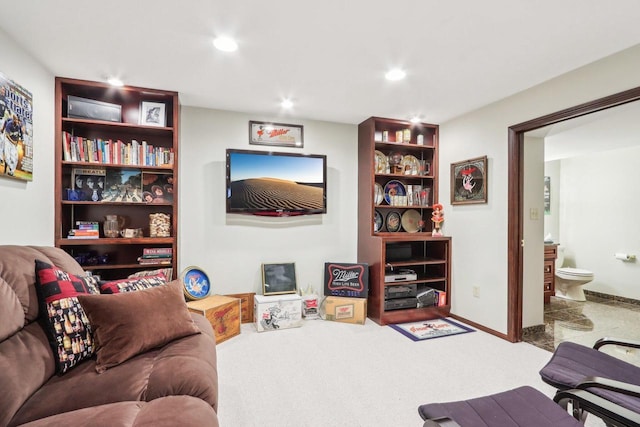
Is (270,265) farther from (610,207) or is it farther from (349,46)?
(610,207)

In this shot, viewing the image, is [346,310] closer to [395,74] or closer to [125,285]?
[125,285]

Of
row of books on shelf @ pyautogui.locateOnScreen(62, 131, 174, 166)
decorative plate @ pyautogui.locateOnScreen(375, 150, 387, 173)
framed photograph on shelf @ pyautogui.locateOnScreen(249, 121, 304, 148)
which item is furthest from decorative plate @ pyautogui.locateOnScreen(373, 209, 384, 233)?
row of books on shelf @ pyautogui.locateOnScreen(62, 131, 174, 166)

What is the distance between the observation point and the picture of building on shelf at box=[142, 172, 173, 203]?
2.96 meters

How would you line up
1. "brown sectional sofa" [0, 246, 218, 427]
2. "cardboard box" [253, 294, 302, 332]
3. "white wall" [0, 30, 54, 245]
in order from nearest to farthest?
"brown sectional sofa" [0, 246, 218, 427] → "white wall" [0, 30, 54, 245] → "cardboard box" [253, 294, 302, 332]

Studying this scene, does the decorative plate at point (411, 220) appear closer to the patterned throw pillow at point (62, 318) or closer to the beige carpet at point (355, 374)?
the beige carpet at point (355, 374)

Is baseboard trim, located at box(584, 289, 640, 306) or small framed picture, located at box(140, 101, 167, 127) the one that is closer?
small framed picture, located at box(140, 101, 167, 127)

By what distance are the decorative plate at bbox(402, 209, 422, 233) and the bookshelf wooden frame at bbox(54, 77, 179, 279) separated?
268 centimetres

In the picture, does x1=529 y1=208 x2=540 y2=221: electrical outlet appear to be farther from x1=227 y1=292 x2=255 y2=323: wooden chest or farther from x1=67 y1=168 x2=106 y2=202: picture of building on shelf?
x1=67 y1=168 x2=106 y2=202: picture of building on shelf

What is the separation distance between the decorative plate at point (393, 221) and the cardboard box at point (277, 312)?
1.47 m

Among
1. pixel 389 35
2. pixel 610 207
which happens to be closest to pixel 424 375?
pixel 389 35

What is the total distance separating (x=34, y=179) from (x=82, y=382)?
1736mm

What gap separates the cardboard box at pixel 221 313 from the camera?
274cm

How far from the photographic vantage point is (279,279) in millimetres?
3453

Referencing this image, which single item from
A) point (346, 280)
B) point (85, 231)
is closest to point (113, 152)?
point (85, 231)
